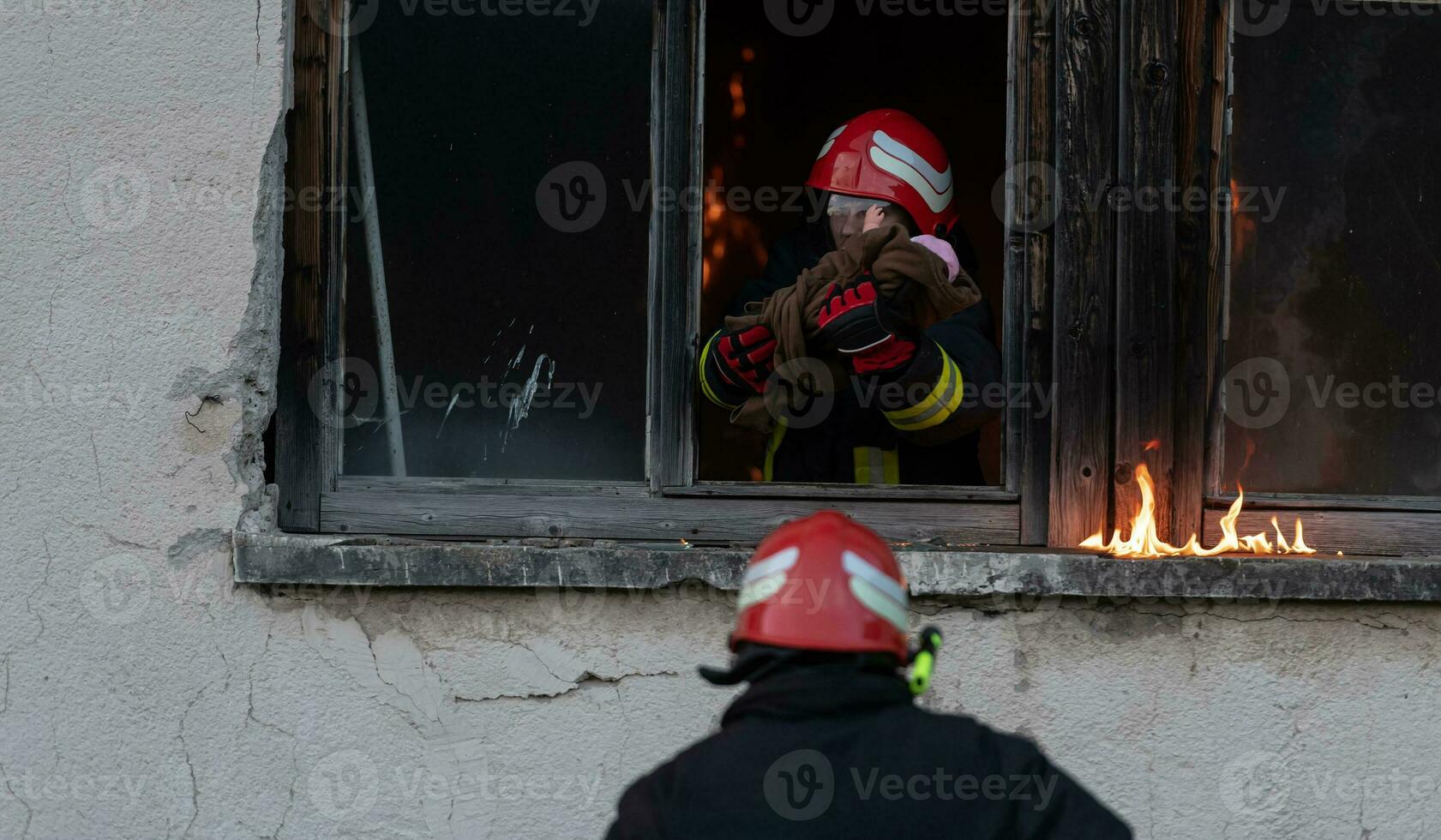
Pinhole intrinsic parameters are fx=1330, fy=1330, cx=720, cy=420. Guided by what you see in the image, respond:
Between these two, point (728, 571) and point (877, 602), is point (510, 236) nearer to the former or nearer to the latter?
point (728, 571)

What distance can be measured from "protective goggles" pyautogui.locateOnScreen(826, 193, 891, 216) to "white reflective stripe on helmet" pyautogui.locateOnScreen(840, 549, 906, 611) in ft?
6.45

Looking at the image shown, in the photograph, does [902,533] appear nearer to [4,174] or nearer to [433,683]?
[433,683]

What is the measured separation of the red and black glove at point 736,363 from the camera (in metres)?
3.09

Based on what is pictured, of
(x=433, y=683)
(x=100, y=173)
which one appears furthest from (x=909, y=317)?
(x=100, y=173)

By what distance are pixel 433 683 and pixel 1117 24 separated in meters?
2.18

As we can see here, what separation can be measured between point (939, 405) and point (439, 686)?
4.28ft

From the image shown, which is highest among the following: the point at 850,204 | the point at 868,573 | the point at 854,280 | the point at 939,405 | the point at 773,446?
the point at 850,204

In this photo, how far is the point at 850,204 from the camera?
360cm

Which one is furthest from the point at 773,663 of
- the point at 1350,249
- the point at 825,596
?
the point at 1350,249

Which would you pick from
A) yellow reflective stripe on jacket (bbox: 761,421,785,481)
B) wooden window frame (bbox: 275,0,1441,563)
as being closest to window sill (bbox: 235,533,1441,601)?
wooden window frame (bbox: 275,0,1441,563)

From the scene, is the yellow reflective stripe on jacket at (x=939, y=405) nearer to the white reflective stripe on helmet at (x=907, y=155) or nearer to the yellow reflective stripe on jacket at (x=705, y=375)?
the yellow reflective stripe on jacket at (x=705, y=375)

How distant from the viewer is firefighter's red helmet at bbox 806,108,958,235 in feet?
11.7

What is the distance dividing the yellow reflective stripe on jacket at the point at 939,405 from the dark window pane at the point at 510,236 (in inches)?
25.5

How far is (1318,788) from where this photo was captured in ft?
9.46
